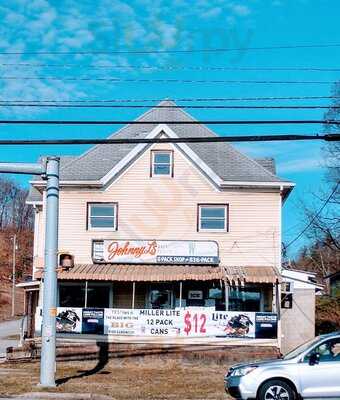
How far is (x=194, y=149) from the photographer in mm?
30469

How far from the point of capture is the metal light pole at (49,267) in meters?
18.2

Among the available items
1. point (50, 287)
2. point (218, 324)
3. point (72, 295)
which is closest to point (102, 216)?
point (72, 295)

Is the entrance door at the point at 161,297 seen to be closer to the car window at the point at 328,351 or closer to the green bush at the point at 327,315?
the green bush at the point at 327,315

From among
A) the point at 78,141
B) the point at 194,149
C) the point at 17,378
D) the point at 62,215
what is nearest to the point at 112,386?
the point at 17,378

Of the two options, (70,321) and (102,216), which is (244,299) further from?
(70,321)

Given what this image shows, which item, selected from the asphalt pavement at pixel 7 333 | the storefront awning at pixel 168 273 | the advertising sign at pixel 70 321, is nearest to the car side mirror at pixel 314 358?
the storefront awning at pixel 168 273

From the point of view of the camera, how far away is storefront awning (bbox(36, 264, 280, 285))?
2622cm

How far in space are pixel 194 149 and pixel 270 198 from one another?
3.93m

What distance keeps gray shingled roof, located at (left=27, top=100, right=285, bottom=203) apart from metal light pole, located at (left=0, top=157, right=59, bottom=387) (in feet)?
33.7

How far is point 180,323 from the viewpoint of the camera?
85.3ft

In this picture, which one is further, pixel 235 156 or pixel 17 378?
pixel 235 156

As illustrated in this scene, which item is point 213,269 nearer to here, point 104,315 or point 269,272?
point 269,272

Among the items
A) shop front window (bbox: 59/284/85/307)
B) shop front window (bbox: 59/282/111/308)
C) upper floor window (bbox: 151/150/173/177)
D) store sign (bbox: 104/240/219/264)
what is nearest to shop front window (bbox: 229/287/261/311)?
store sign (bbox: 104/240/219/264)

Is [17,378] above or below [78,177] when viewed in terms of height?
below
